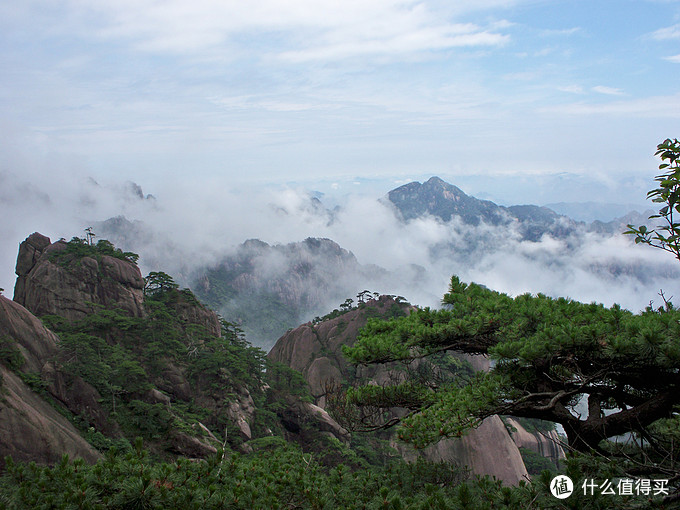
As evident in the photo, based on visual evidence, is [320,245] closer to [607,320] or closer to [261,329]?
[261,329]

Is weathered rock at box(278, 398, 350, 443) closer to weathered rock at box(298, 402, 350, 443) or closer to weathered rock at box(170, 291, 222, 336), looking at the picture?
weathered rock at box(298, 402, 350, 443)

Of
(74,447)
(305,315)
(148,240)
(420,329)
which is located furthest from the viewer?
(148,240)

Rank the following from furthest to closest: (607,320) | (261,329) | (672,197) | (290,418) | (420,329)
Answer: (261,329)
(290,418)
(420,329)
(607,320)
(672,197)

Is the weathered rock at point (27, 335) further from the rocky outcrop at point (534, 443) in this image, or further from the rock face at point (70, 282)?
the rocky outcrop at point (534, 443)

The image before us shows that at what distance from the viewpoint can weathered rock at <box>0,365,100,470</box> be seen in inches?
539

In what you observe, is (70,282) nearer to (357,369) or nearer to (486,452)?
(357,369)

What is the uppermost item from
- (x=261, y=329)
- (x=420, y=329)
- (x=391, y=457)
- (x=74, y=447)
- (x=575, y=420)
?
(x=420, y=329)

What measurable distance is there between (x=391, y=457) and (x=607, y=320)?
2157 centimetres

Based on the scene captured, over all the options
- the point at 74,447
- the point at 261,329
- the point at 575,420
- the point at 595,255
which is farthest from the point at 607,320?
the point at 595,255

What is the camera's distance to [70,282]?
28.3 meters

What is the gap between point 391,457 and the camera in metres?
24.4

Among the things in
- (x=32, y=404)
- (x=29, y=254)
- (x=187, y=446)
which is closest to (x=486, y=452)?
(x=187, y=446)
